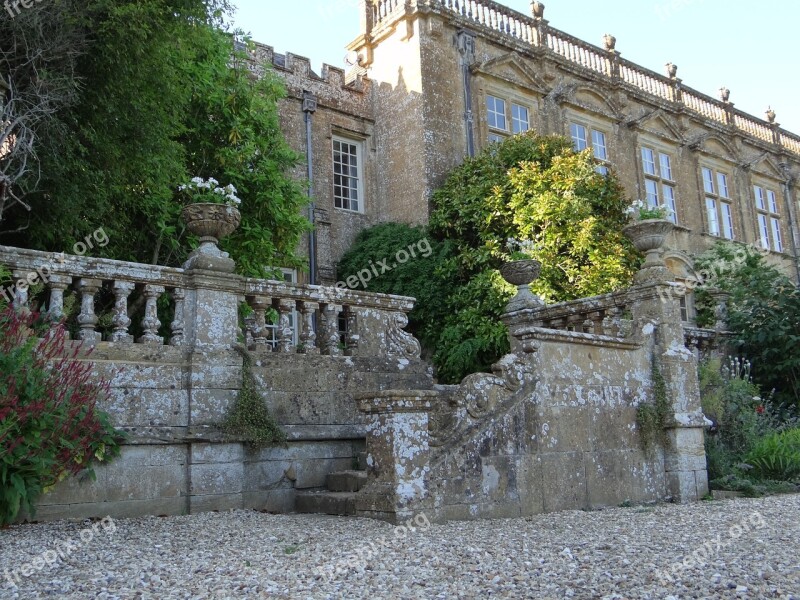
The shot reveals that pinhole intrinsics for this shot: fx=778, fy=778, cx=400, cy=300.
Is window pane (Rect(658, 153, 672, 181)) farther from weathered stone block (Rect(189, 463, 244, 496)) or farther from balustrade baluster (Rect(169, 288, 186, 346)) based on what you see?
weathered stone block (Rect(189, 463, 244, 496))

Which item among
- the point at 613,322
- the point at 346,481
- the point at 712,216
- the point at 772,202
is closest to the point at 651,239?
the point at 613,322

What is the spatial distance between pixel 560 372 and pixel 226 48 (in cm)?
693

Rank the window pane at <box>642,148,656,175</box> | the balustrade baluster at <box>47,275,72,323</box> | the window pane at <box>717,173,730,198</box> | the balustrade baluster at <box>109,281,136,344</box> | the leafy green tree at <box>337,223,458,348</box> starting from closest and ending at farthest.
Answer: the balustrade baluster at <box>47,275,72,323</box>, the balustrade baluster at <box>109,281,136,344</box>, the leafy green tree at <box>337,223,458,348</box>, the window pane at <box>642,148,656,175</box>, the window pane at <box>717,173,730,198</box>

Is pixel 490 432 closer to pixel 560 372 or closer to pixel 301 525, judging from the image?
pixel 560 372

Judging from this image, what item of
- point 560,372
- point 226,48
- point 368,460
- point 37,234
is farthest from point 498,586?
point 226,48

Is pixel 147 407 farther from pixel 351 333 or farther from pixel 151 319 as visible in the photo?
pixel 351 333

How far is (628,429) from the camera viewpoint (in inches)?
325

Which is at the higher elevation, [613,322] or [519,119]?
[519,119]

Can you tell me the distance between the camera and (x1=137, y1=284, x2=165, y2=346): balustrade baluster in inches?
263

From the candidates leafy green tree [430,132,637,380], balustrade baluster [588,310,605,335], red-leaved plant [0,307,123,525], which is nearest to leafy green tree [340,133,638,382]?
leafy green tree [430,132,637,380]

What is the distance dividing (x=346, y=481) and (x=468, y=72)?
11112 millimetres

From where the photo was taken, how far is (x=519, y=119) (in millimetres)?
16969

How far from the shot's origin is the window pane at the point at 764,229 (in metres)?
22.6

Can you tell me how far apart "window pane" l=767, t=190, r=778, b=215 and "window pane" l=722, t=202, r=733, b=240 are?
7.84 ft
